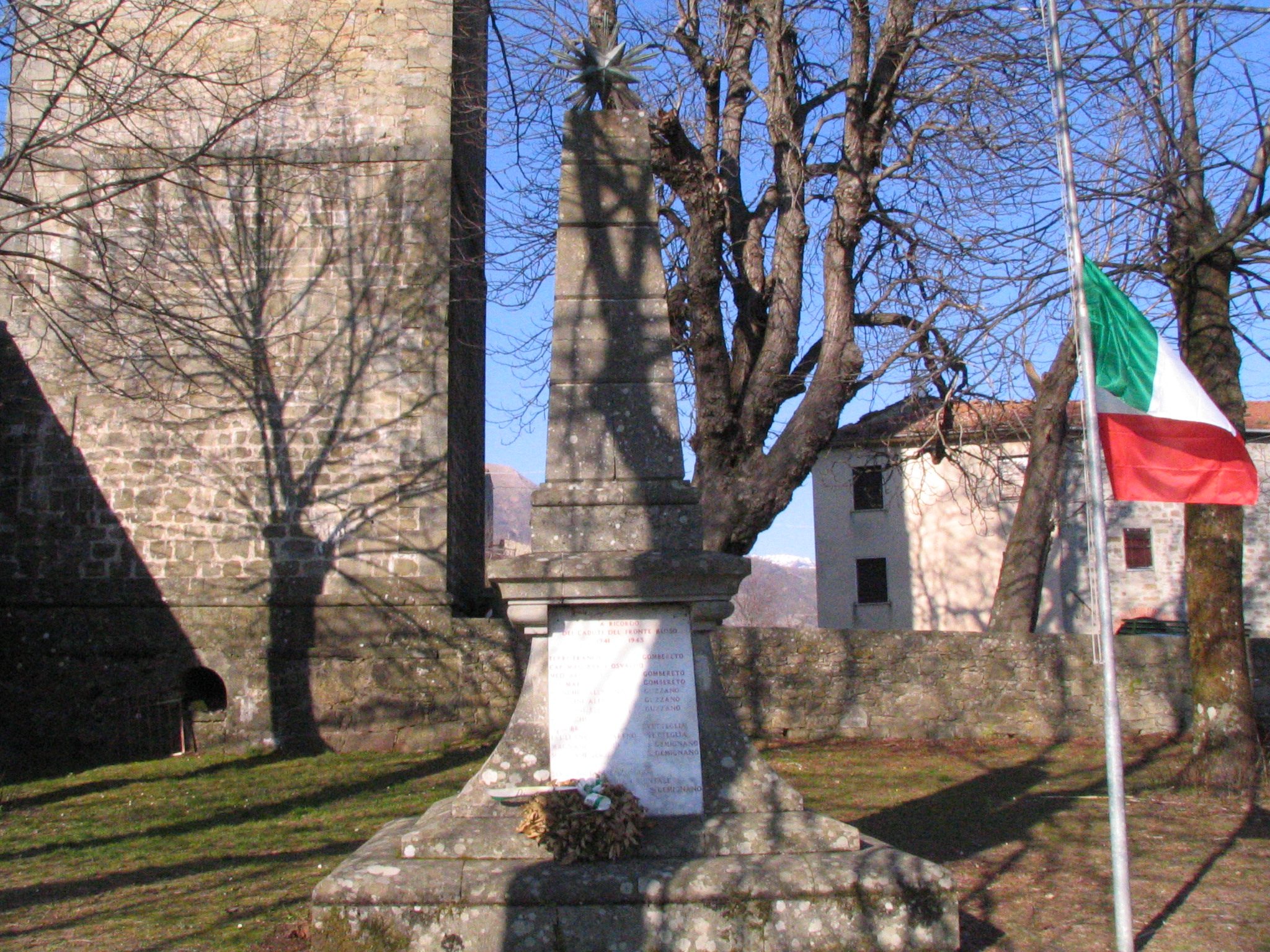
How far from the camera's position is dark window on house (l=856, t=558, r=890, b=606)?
101 ft

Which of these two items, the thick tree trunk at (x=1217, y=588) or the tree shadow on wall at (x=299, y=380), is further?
the tree shadow on wall at (x=299, y=380)

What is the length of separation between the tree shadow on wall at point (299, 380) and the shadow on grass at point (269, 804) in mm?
1730

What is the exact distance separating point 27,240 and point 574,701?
10.9 meters

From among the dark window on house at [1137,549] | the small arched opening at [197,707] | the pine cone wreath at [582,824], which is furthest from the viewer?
the dark window on house at [1137,549]

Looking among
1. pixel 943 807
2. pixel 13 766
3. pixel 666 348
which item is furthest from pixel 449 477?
pixel 666 348

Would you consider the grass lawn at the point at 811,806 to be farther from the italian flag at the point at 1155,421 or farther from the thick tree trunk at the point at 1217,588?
the italian flag at the point at 1155,421

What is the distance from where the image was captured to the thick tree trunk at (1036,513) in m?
12.1

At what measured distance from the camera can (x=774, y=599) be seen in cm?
9919

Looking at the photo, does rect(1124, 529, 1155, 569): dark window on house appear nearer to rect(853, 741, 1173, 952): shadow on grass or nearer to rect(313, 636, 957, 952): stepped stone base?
rect(853, 741, 1173, 952): shadow on grass

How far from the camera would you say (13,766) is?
11.6m

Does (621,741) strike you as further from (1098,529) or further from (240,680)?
(240,680)

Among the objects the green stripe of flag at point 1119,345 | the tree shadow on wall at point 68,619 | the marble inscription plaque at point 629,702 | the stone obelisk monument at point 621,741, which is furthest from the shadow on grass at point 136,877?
the tree shadow on wall at point 68,619

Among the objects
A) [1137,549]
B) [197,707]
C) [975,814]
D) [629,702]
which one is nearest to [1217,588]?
[975,814]

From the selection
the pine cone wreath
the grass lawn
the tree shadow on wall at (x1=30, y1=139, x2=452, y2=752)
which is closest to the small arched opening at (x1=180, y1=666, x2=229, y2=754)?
the grass lawn
